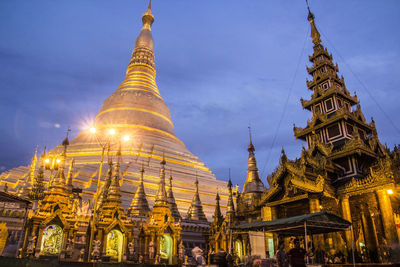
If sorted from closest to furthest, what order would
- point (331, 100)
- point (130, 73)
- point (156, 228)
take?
1. point (156, 228)
2. point (331, 100)
3. point (130, 73)

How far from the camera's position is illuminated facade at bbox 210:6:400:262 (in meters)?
15.2

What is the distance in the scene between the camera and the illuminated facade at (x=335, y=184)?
15234 mm

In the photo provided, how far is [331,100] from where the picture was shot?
2334cm

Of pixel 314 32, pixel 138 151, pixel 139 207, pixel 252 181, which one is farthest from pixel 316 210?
pixel 138 151

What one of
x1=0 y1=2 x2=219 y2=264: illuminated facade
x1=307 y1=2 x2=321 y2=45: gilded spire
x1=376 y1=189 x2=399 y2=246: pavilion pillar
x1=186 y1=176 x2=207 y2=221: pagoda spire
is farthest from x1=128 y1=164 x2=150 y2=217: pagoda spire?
x1=307 y1=2 x2=321 y2=45: gilded spire

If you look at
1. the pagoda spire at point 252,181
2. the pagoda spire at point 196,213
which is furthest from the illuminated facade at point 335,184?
the pagoda spire at point 196,213

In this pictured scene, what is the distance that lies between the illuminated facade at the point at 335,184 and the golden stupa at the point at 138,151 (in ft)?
45.1

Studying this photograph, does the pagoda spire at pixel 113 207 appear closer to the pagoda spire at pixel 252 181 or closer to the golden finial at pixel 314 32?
the pagoda spire at pixel 252 181

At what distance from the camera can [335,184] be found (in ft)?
60.4

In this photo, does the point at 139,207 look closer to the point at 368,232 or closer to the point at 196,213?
the point at 196,213

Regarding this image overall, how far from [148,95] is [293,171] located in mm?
38974

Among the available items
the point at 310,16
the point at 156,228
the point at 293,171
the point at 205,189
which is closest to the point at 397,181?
the point at 293,171

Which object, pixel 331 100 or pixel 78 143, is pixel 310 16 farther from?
pixel 78 143

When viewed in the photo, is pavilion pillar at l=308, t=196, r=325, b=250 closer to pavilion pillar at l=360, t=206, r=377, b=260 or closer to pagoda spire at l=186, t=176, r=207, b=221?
pavilion pillar at l=360, t=206, r=377, b=260
